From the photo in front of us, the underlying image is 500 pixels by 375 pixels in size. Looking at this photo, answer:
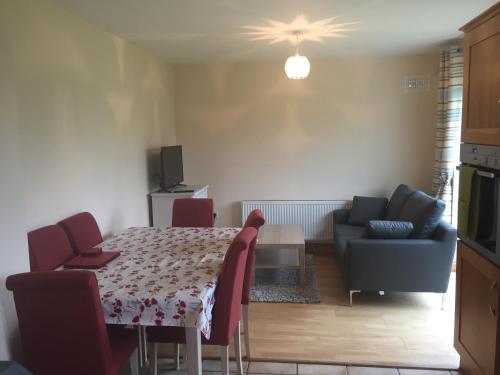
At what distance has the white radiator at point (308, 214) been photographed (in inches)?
212

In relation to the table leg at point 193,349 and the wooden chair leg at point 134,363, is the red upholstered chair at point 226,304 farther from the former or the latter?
the table leg at point 193,349

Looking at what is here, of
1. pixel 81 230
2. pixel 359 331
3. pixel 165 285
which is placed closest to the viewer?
pixel 165 285

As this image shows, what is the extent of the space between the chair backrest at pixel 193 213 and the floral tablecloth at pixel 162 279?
0.55 m

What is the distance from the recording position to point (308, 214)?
17.8ft

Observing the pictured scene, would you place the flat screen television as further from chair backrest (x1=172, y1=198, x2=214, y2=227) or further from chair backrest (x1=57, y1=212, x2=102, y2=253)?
chair backrest (x1=57, y1=212, x2=102, y2=253)

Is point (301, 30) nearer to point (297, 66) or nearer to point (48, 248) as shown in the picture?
point (297, 66)

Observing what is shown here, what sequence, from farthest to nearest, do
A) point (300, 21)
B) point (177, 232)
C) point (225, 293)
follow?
point (300, 21) < point (177, 232) < point (225, 293)

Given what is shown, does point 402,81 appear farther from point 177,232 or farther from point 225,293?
point 225,293

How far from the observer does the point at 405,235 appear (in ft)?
12.0

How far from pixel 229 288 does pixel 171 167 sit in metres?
2.93

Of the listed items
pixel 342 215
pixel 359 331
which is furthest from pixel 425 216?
pixel 342 215

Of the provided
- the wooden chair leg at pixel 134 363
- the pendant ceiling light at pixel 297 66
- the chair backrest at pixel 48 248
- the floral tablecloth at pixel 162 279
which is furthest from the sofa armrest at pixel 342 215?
the wooden chair leg at pixel 134 363

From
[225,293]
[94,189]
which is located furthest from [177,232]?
[225,293]

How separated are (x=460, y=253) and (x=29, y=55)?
2.93m
